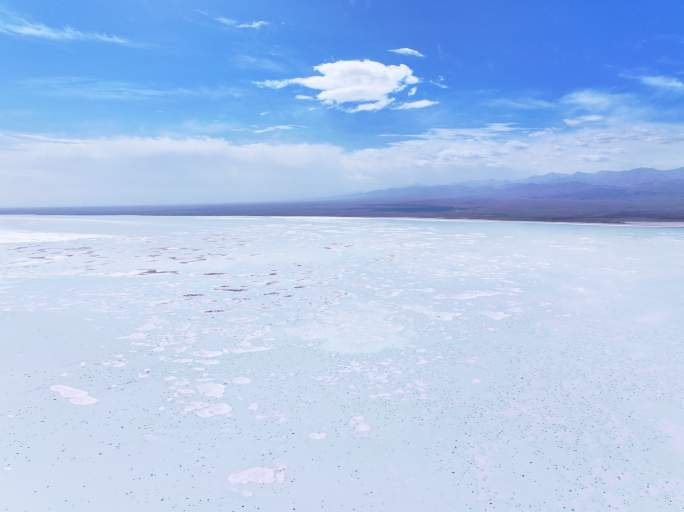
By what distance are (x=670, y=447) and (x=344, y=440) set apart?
2290 millimetres

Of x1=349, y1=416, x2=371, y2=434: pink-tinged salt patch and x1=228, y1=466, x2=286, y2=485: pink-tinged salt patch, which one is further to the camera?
x1=349, y1=416, x2=371, y2=434: pink-tinged salt patch

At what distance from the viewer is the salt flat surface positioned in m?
2.58

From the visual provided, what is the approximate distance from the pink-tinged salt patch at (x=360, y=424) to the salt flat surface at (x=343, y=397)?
0.02 m

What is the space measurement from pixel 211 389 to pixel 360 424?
146cm

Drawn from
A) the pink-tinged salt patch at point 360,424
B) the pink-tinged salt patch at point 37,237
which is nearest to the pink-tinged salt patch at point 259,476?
the pink-tinged salt patch at point 360,424

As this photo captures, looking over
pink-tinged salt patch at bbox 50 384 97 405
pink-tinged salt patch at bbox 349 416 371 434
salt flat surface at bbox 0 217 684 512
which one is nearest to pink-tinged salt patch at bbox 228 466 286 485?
salt flat surface at bbox 0 217 684 512

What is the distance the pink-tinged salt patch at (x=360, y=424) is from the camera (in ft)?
10.5

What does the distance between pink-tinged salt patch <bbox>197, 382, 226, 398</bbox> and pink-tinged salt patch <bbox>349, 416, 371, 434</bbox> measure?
123cm

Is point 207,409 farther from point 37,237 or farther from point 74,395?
point 37,237

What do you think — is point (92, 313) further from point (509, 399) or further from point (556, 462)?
point (556, 462)

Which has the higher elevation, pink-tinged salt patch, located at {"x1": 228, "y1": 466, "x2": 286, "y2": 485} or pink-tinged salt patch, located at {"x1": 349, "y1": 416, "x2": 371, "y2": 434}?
pink-tinged salt patch, located at {"x1": 349, "y1": 416, "x2": 371, "y2": 434}

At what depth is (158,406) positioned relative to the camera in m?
3.55

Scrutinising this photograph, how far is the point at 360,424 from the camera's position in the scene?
3.27m

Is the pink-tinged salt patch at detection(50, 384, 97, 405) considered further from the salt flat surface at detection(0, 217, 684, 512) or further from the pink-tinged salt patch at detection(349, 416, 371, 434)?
the pink-tinged salt patch at detection(349, 416, 371, 434)
